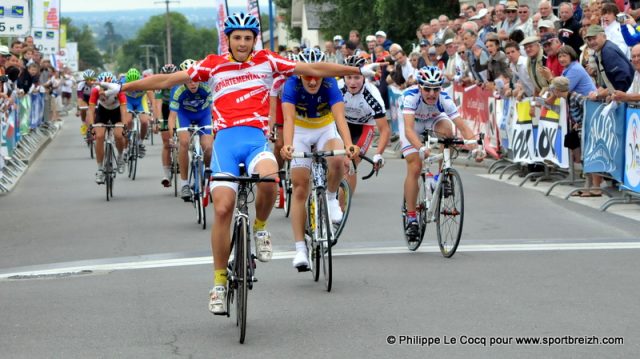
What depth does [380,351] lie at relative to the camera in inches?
289

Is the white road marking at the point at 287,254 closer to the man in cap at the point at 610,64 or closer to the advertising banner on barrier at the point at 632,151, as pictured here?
the advertising banner on barrier at the point at 632,151

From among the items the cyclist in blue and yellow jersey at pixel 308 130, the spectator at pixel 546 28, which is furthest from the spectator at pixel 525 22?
the cyclist in blue and yellow jersey at pixel 308 130

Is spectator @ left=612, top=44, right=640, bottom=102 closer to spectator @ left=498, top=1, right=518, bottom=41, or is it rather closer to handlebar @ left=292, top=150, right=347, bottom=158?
handlebar @ left=292, top=150, right=347, bottom=158

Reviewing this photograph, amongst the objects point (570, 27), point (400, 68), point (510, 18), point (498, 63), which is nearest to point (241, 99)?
point (570, 27)

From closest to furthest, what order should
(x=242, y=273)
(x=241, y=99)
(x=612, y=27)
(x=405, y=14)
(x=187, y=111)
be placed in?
(x=242, y=273)
(x=241, y=99)
(x=187, y=111)
(x=612, y=27)
(x=405, y=14)

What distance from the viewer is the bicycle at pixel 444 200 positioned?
1120cm

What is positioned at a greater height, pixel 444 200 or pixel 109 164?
pixel 444 200

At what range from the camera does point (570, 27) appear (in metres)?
20.4

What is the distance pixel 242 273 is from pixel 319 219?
2.09 m

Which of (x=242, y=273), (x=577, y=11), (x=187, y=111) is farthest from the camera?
(x=577, y=11)

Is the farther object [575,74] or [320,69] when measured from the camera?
[575,74]

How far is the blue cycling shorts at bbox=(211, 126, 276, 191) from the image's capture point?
8.33 meters

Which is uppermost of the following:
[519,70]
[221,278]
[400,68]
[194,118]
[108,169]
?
[519,70]

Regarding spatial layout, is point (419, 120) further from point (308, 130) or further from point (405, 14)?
point (405, 14)
